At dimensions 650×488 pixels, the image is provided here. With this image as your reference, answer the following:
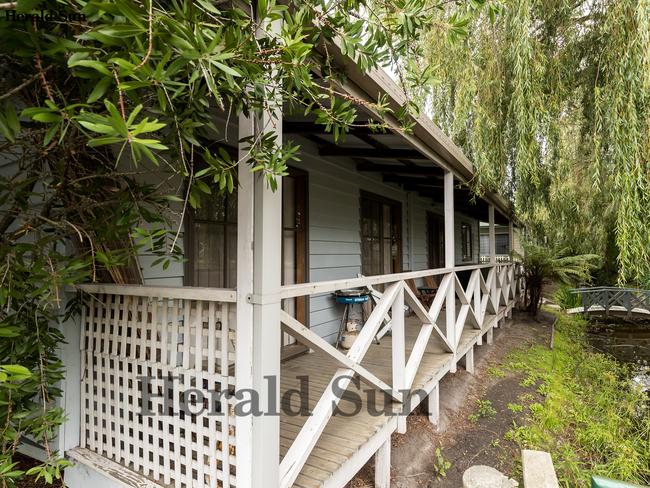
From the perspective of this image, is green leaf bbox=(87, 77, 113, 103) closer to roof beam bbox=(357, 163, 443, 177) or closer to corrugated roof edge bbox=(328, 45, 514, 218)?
corrugated roof edge bbox=(328, 45, 514, 218)

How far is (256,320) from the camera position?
1579 mm

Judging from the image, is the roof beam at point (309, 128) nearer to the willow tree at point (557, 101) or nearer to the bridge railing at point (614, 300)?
the willow tree at point (557, 101)

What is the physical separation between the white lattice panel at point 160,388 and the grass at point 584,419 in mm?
2814

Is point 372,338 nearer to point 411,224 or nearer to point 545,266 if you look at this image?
point 411,224

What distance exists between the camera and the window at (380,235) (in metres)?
5.88

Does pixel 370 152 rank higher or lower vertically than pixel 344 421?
higher

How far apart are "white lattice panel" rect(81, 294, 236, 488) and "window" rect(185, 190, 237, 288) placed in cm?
88

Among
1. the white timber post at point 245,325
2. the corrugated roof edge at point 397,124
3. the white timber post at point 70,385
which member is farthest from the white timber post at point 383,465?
the corrugated roof edge at point 397,124

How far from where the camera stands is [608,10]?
372cm

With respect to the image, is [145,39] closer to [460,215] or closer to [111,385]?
[111,385]

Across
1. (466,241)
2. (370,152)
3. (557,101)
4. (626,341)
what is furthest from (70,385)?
(466,241)

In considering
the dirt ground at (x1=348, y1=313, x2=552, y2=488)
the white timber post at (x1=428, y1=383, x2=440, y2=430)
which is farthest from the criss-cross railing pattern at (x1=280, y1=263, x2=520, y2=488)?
the dirt ground at (x1=348, y1=313, x2=552, y2=488)

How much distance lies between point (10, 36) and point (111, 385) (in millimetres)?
1707

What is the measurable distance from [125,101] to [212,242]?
76.4 inches
